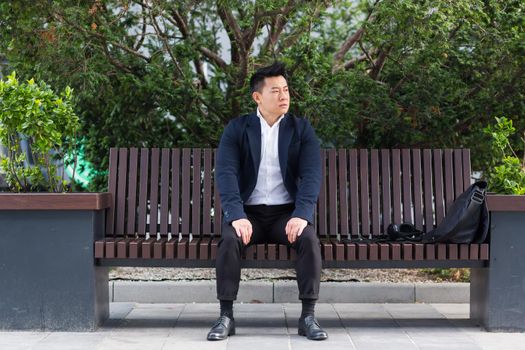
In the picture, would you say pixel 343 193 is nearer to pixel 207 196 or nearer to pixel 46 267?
pixel 207 196

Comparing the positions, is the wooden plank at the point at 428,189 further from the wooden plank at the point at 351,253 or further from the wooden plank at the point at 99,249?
the wooden plank at the point at 99,249

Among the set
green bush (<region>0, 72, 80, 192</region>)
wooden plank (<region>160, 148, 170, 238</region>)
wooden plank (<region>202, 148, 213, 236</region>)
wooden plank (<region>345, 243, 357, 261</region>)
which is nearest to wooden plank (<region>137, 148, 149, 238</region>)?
wooden plank (<region>160, 148, 170, 238</region>)

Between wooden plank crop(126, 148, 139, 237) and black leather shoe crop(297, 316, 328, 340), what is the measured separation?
142 cm

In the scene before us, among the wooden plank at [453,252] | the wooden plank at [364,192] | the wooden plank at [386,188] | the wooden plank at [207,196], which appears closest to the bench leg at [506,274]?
the wooden plank at [453,252]

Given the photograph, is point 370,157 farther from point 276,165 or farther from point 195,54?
point 195,54

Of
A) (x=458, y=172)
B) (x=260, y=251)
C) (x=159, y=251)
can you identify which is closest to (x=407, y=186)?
(x=458, y=172)

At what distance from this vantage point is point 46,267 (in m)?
5.35

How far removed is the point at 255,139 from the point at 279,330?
4.14 ft

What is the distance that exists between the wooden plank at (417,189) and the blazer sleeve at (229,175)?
4.34ft

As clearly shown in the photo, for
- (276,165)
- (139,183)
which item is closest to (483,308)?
(276,165)

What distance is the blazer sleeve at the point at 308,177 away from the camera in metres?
5.34

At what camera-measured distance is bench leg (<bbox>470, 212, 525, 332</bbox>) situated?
5379 mm

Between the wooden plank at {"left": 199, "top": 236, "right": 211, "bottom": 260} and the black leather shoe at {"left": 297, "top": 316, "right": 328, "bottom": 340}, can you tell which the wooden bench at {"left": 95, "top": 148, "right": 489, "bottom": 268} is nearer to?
the wooden plank at {"left": 199, "top": 236, "right": 211, "bottom": 260}

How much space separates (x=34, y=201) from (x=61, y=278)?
1.71 feet
